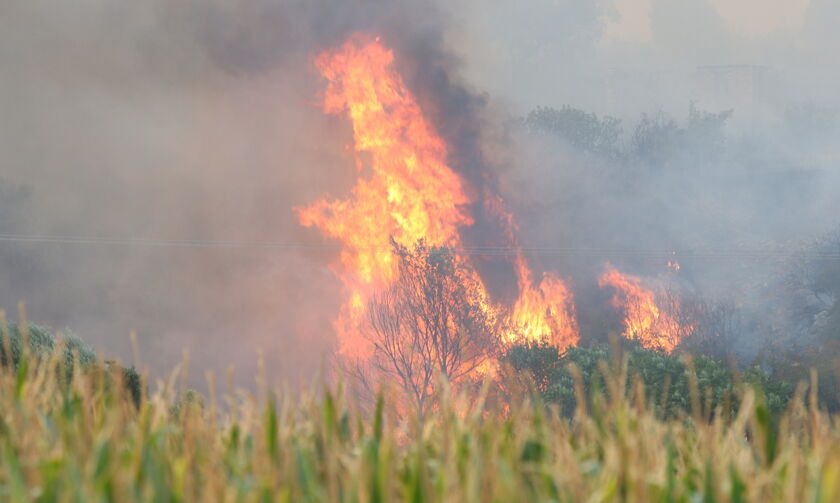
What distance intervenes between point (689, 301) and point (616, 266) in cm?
570

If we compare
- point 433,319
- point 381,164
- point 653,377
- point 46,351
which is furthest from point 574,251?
point 46,351

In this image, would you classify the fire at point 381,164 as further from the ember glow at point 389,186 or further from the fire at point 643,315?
the fire at point 643,315

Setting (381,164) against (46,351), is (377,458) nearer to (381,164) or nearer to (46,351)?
(46,351)

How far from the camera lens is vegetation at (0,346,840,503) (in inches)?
146

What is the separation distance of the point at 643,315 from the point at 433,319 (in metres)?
11.4

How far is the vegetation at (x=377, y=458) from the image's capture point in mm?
3701

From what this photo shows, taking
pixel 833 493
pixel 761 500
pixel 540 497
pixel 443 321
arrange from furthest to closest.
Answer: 1. pixel 443 321
2. pixel 761 500
3. pixel 540 497
4. pixel 833 493

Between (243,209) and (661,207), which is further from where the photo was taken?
(243,209)

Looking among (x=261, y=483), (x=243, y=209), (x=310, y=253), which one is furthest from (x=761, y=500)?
(x=243, y=209)

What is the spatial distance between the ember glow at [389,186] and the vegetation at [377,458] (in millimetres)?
41992

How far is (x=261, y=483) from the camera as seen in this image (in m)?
3.67

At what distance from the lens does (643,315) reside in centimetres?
4641

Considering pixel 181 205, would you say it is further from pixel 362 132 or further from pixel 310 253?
pixel 362 132

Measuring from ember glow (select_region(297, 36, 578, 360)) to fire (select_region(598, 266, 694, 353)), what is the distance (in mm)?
2536
